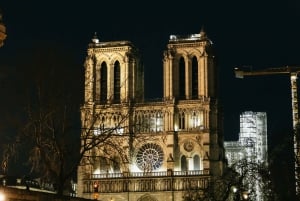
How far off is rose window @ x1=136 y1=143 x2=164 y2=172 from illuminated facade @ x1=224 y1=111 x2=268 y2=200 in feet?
152

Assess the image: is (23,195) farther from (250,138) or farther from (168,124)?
(250,138)

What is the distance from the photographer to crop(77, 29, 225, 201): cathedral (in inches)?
3939

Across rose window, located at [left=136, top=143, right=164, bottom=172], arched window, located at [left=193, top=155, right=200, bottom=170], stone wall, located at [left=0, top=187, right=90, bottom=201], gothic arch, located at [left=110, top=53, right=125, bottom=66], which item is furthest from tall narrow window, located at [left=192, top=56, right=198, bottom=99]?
stone wall, located at [left=0, top=187, right=90, bottom=201]

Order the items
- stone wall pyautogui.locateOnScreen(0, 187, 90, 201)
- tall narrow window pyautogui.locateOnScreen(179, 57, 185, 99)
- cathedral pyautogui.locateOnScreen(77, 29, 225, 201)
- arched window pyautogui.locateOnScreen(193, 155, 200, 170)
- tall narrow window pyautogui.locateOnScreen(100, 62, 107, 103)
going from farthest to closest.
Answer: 1. tall narrow window pyautogui.locateOnScreen(100, 62, 107, 103)
2. tall narrow window pyautogui.locateOnScreen(179, 57, 185, 99)
3. arched window pyautogui.locateOnScreen(193, 155, 200, 170)
4. cathedral pyautogui.locateOnScreen(77, 29, 225, 201)
5. stone wall pyautogui.locateOnScreen(0, 187, 90, 201)

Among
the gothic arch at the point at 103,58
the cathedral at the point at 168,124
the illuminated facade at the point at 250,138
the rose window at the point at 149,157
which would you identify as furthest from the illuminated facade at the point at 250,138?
the gothic arch at the point at 103,58

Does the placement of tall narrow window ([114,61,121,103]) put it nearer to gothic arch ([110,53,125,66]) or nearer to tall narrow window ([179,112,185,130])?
gothic arch ([110,53,125,66])

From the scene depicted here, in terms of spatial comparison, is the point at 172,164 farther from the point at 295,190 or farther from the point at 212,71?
the point at 295,190

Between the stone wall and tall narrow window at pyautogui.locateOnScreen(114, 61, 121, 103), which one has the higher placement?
tall narrow window at pyautogui.locateOnScreen(114, 61, 121, 103)

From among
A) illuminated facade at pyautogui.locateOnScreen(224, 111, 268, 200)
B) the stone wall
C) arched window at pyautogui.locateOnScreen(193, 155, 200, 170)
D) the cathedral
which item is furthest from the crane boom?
the stone wall

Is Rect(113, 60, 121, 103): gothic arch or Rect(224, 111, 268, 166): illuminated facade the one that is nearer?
Rect(113, 60, 121, 103): gothic arch

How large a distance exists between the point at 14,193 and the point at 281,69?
275 feet

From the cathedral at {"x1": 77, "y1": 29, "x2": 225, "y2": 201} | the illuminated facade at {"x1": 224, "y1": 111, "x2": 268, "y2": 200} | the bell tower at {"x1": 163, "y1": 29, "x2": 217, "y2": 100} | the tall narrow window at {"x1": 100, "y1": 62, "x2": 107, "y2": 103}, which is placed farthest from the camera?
the illuminated facade at {"x1": 224, "y1": 111, "x2": 268, "y2": 200}

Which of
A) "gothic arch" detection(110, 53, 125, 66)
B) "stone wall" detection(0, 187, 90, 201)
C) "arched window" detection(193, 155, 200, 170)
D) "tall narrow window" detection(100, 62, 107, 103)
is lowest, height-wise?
"stone wall" detection(0, 187, 90, 201)

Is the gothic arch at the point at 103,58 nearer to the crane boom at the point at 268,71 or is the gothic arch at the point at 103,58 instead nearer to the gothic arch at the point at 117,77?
the gothic arch at the point at 117,77
